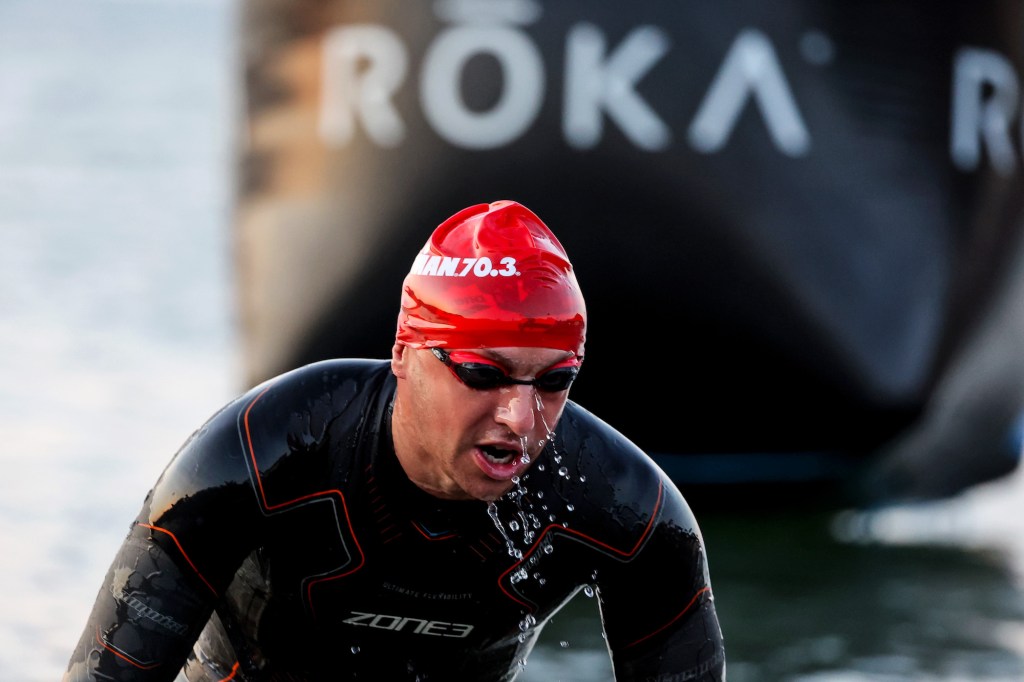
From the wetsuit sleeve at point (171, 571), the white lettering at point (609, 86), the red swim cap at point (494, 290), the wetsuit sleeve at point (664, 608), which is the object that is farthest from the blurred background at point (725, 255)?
the red swim cap at point (494, 290)

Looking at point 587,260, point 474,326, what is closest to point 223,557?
point 474,326

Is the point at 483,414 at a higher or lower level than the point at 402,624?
higher

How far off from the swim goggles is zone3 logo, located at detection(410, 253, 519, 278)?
0.16 metres

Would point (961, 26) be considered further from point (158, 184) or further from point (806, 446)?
point (158, 184)

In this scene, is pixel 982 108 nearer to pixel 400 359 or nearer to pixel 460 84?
pixel 460 84

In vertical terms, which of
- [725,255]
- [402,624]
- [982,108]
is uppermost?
[982,108]

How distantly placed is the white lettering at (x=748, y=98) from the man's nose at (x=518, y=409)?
460cm

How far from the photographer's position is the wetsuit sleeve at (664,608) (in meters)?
3.51

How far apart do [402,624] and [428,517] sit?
0.83 feet

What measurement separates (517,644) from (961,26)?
17.6 feet

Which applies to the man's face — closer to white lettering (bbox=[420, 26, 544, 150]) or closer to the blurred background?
the blurred background

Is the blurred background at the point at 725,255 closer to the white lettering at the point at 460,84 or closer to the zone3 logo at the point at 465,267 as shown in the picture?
the white lettering at the point at 460,84

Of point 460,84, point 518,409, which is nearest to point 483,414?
point 518,409

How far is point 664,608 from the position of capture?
3.52 metres
